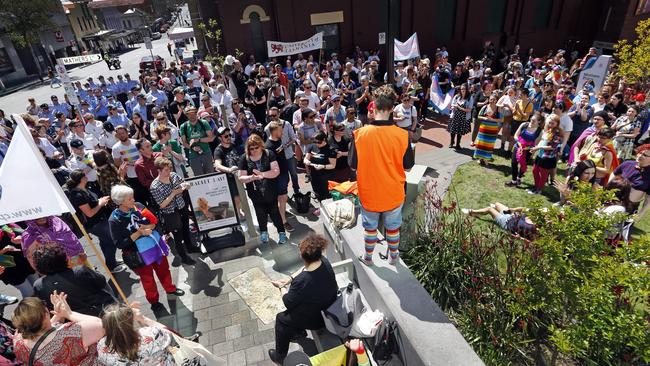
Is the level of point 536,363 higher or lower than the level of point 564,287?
lower

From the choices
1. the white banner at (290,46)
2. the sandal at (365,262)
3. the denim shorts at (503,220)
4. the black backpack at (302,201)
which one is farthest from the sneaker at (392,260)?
the white banner at (290,46)

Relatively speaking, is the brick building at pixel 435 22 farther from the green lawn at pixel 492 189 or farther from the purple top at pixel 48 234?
the purple top at pixel 48 234

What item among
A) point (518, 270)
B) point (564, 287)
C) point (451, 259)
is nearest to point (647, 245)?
point (564, 287)

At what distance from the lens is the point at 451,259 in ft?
13.9

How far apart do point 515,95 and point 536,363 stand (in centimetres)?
714

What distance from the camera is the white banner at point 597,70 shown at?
9.95 m

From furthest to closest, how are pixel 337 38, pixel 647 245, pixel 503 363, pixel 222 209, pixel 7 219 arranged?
pixel 337 38
pixel 222 209
pixel 7 219
pixel 503 363
pixel 647 245

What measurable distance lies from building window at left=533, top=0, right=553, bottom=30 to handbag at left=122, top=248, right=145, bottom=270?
80.1 feet

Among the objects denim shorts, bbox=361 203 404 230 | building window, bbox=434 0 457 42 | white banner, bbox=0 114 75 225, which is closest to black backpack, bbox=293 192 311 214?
denim shorts, bbox=361 203 404 230

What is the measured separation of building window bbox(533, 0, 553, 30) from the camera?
21047mm

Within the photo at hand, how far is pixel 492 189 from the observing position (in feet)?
25.4

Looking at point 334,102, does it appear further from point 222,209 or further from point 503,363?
point 503,363

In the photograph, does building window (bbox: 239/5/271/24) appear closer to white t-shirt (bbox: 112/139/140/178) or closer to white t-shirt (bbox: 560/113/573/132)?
white t-shirt (bbox: 112/139/140/178)

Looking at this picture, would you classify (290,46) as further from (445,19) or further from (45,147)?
(445,19)
